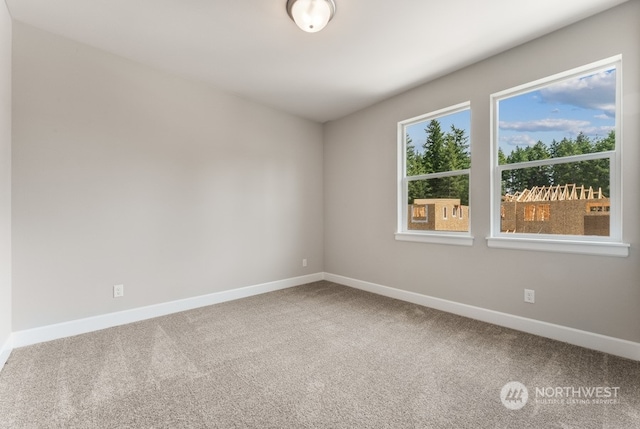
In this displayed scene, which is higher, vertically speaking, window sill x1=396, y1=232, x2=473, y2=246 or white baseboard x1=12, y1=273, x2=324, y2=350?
window sill x1=396, y1=232, x2=473, y2=246

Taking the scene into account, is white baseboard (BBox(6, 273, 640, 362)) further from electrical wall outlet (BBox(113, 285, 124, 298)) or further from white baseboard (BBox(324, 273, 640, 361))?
electrical wall outlet (BBox(113, 285, 124, 298))

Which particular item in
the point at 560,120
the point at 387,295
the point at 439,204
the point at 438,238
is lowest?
the point at 387,295

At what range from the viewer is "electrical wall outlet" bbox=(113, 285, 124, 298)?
2846mm

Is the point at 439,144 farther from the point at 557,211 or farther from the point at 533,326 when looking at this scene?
the point at 533,326

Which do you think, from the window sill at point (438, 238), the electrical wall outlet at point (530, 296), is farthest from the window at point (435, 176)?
the electrical wall outlet at point (530, 296)

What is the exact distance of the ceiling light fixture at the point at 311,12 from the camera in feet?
6.64

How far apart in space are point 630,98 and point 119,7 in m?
3.90

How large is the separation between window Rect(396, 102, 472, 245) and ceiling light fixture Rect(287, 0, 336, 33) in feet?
5.78

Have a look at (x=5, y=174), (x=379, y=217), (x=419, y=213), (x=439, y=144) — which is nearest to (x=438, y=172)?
(x=439, y=144)

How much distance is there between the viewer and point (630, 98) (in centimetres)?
207

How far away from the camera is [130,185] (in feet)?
9.66

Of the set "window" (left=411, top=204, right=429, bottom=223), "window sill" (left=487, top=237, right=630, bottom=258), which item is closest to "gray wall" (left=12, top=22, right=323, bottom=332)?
"window" (left=411, top=204, right=429, bottom=223)

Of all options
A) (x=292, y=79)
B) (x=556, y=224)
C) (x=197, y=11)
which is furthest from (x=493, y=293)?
(x=197, y=11)

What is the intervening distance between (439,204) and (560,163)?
1160 millimetres
